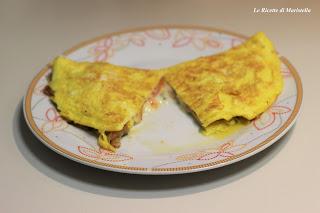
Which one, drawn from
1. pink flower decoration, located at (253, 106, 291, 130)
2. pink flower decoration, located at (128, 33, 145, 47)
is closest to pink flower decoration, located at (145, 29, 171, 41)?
pink flower decoration, located at (128, 33, 145, 47)

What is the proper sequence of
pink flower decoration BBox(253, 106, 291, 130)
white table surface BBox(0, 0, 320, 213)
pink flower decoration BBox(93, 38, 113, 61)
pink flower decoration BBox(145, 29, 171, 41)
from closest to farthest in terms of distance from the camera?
white table surface BBox(0, 0, 320, 213) → pink flower decoration BBox(253, 106, 291, 130) → pink flower decoration BBox(93, 38, 113, 61) → pink flower decoration BBox(145, 29, 171, 41)

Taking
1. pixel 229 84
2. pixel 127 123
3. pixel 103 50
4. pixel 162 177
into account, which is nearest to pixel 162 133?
pixel 127 123

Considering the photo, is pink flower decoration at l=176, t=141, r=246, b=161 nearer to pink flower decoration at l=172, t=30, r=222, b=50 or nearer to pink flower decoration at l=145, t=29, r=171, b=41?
pink flower decoration at l=172, t=30, r=222, b=50

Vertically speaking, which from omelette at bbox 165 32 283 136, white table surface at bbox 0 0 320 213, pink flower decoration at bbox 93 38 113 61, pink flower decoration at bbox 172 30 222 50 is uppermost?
pink flower decoration at bbox 172 30 222 50

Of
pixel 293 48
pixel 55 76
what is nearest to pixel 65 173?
pixel 55 76

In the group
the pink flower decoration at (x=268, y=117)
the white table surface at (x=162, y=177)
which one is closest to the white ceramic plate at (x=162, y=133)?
the pink flower decoration at (x=268, y=117)

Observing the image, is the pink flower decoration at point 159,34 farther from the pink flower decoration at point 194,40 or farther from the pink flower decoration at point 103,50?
the pink flower decoration at point 103,50

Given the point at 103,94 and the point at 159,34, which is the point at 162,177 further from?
the point at 159,34
